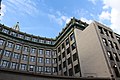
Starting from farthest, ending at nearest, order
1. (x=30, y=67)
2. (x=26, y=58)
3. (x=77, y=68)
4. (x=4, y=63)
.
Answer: (x=26, y=58), (x=30, y=67), (x=4, y=63), (x=77, y=68)

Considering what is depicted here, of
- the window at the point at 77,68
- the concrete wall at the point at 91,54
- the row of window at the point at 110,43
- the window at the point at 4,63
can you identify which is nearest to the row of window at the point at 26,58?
the window at the point at 4,63

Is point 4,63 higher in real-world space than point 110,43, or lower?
lower

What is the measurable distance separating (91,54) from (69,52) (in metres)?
8.55

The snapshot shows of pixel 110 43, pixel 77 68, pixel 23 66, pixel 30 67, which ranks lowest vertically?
pixel 77 68

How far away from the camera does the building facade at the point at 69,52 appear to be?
30.6 meters

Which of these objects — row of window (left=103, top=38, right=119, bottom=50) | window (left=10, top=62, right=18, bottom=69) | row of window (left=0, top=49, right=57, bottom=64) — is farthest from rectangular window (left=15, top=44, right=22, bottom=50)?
row of window (left=103, top=38, right=119, bottom=50)

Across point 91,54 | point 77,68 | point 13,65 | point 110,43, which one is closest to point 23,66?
point 13,65

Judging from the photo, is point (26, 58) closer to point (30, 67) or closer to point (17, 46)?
point (30, 67)

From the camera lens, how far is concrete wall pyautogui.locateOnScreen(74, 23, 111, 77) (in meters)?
29.1

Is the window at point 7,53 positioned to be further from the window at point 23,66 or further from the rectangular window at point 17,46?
the window at point 23,66

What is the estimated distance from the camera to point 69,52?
1565 inches

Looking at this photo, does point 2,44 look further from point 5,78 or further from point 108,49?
point 108,49

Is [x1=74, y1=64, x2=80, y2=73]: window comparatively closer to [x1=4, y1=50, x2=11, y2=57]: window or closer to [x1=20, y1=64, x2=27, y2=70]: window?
[x1=20, y1=64, x2=27, y2=70]: window

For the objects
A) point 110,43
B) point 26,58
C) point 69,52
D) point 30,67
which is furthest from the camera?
point 26,58
